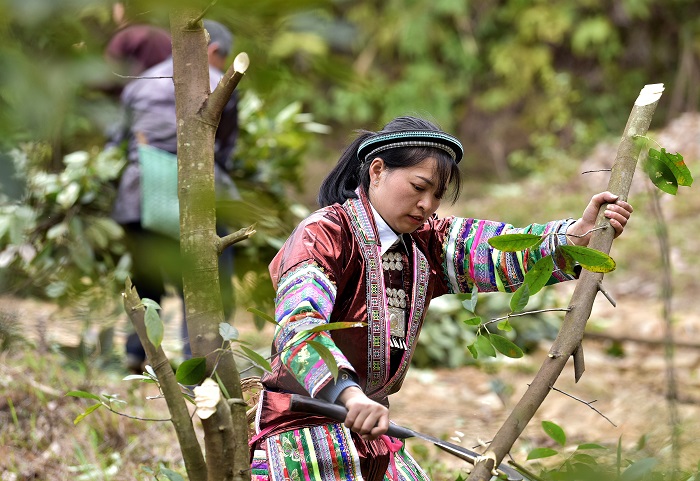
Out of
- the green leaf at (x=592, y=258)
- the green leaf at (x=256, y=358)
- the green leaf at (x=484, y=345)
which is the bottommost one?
the green leaf at (x=256, y=358)

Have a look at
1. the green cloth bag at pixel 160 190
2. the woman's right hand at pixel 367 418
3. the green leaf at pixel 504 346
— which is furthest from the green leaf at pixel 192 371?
the green cloth bag at pixel 160 190

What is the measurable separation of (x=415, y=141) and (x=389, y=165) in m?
0.07

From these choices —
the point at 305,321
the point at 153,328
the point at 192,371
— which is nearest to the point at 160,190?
the point at 305,321

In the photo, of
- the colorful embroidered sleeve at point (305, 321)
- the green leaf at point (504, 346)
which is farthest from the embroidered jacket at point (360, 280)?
the green leaf at point (504, 346)

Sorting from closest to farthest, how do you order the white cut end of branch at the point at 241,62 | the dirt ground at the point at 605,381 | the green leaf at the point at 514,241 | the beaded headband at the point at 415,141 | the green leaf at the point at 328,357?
the white cut end of branch at the point at 241,62 < the green leaf at the point at 328,357 < the green leaf at the point at 514,241 < the beaded headband at the point at 415,141 < the dirt ground at the point at 605,381

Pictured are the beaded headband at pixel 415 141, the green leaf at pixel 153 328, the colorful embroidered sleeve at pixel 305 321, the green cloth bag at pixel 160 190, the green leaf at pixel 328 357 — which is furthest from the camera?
the green cloth bag at pixel 160 190

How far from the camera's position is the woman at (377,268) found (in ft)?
5.64

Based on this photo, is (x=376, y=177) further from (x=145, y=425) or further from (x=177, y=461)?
(x=145, y=425)

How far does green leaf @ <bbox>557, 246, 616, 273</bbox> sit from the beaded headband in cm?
36

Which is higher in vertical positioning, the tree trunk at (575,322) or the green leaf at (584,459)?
the tree trunk at (575,322)

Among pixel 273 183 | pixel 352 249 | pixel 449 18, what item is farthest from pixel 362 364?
pixel 449 18

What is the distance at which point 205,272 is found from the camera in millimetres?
1358

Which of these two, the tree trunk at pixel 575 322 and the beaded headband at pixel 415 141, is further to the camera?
the beaded headband at pixel 415 141

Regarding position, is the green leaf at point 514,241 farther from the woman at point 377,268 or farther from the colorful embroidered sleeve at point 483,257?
the colorful embroidered sleeve at point 483,257
